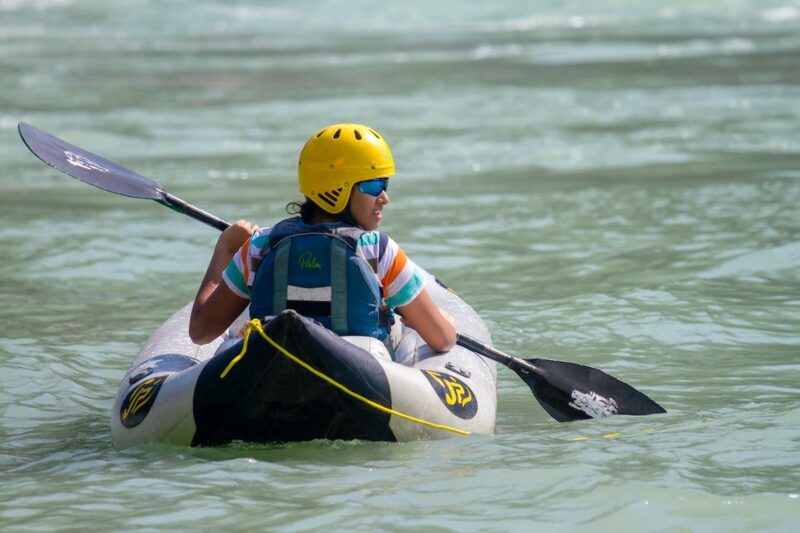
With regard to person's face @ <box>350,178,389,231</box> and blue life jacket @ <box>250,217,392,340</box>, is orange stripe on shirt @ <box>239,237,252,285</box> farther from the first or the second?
person's face @ <box>350,178,389,231</box>

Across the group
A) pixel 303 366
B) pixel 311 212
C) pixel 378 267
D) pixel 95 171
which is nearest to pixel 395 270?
pixel 378 267

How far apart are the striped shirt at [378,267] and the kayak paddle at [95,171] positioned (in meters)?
1.16

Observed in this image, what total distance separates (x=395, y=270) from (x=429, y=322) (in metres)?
0.30

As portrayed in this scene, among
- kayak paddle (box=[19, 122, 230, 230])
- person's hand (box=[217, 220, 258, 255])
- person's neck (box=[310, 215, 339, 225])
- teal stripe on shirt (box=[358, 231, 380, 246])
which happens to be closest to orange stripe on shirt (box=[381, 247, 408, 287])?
teal stripe on shirt (box=[358, 231, 380, 246])

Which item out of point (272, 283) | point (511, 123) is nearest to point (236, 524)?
point (272, 283)

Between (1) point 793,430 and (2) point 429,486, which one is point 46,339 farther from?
(1) point 793,430

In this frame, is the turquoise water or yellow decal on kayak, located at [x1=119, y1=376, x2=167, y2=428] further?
yellow decal on kayak, located at [x1=119, y1=376, x2=167, y2=428]

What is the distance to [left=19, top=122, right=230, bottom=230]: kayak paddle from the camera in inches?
235

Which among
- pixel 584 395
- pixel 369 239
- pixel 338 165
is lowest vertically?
pixel 584 395

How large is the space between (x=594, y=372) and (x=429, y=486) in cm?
144

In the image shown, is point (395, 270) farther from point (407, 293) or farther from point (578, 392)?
point (578, 392)

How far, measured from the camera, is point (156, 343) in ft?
17.9

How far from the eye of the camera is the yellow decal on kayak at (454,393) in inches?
185

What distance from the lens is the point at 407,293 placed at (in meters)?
4.73
